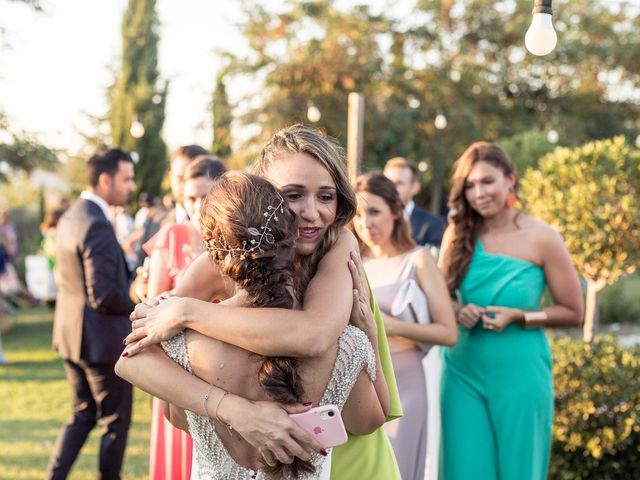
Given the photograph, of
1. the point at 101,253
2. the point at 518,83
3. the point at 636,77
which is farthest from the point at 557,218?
the point at 636,77

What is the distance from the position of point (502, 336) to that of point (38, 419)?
18.4ft

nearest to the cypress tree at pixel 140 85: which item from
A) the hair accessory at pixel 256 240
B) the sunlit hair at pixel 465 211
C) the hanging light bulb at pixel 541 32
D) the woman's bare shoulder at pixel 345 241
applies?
the sunlit hair at pixel 465 211

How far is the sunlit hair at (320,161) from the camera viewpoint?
237cm

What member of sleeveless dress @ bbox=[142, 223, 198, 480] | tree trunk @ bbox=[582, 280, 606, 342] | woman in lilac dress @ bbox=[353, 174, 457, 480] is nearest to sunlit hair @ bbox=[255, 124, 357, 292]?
woman in lilac dress @ bbox=[353, 174, 457, 480]

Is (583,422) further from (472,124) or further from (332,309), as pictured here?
(472,124)

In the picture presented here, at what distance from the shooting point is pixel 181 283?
256cm

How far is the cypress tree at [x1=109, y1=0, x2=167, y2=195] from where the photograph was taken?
118ft

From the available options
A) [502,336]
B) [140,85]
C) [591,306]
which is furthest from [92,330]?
[140,85]

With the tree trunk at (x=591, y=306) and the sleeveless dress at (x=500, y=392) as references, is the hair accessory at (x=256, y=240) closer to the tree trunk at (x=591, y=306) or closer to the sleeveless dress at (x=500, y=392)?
the sleeveless dress at (x=500, y=392)

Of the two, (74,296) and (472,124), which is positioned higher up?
(472,124)

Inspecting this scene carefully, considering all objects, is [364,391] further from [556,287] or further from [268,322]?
[556,287]

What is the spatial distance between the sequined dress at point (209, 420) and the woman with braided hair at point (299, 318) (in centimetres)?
5

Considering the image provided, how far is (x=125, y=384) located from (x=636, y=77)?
96.0ft

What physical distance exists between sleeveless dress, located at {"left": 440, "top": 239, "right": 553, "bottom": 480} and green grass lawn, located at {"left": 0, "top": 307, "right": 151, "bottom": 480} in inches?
119
